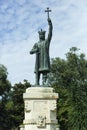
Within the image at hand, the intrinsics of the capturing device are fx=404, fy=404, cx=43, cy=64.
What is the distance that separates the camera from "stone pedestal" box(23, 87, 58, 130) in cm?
2025

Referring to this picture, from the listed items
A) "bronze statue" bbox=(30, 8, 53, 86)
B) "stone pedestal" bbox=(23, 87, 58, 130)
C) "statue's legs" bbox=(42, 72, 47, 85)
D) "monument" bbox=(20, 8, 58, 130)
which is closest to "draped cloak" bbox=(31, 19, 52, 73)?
"bronze statue" bbox=(30, 8, 53, 86)

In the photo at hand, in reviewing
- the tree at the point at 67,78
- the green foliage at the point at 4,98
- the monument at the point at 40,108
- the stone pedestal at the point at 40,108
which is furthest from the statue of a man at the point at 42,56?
the green foliage at the point at 4,98

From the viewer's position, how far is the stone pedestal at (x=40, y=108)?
20250mm

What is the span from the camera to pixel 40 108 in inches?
804

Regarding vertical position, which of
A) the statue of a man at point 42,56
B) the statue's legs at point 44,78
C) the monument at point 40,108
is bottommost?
the monument at point 40,108

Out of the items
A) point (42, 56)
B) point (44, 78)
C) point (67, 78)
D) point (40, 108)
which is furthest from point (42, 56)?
point (67, 78)

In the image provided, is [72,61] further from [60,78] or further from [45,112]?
[45,112]

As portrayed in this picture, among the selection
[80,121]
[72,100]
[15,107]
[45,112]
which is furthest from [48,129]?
[15,107]

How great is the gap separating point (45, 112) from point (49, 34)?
13.7ft

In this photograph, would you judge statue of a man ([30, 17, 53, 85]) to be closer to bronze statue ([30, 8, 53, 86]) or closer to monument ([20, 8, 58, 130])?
bronze statue ([30, 8, 53, 86])

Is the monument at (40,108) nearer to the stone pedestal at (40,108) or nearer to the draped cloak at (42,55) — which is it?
the stone pedestal at (40,108)

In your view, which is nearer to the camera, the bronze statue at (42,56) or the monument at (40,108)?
the monument at (40,108)

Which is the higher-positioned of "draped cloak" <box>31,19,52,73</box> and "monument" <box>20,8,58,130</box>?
"draped cloak" <box>31,19,52,73</box>

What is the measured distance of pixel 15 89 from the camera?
58219 millimetres
